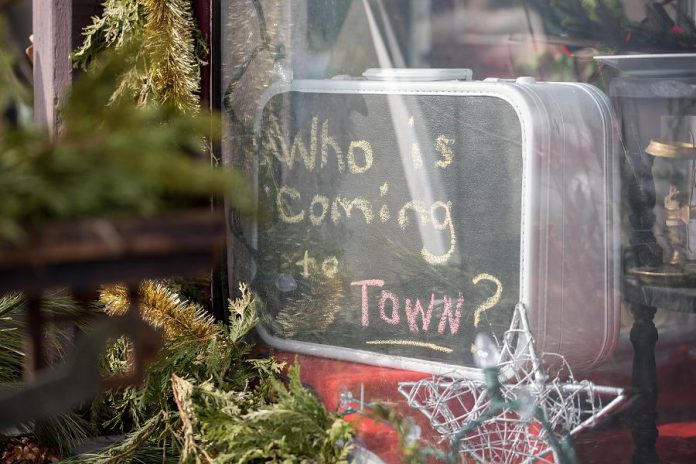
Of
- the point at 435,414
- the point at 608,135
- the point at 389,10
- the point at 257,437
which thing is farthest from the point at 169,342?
the point at 608,135

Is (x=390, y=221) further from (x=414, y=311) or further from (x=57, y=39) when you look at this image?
(x=57, y=39)

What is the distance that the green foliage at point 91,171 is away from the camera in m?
0.57

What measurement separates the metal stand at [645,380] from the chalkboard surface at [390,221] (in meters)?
Answer: 0.22

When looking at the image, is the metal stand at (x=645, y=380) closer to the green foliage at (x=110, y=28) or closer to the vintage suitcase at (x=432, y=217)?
the vintage suitcase at (x=432, y=217)

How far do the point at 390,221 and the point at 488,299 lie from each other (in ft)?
0.86

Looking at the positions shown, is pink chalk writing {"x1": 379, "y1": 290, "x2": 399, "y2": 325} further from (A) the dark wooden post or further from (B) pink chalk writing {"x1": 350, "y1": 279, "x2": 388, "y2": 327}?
(A) the dark wooden post

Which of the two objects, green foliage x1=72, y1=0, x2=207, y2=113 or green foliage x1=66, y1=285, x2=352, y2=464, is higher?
green foliage x1=72, y1=0, x2=207, y2=113

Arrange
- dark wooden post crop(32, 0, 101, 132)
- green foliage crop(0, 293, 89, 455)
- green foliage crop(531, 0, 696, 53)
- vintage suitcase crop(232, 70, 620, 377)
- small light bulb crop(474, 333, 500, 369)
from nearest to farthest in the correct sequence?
1. green foliage crop(531, 0, 696, 53)
2. vintage suitcase crop(232, 70, 620, 377)
3. small light bulb crop(474, 333, 500, 369)
4. green foliage crop(0, 293, 89, 455)
5. dark wooden post crop(32, 0, 101, 132)

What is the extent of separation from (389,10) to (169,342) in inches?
32.4

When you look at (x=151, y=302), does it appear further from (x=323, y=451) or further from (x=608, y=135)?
(x=608, y=135)

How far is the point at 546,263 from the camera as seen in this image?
1.60 metres

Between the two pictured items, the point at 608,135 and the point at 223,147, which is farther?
the point at 223,147

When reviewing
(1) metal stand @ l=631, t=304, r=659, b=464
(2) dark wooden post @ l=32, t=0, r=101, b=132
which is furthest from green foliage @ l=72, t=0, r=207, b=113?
(1) metal stand @ l=631, t=304, r=659, b=464

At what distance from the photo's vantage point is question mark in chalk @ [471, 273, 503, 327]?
1663mm
